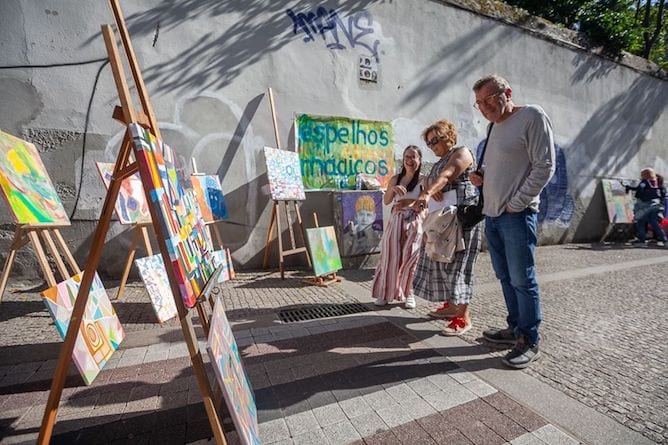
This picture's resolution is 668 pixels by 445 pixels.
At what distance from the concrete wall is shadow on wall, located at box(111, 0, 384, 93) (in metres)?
0.02

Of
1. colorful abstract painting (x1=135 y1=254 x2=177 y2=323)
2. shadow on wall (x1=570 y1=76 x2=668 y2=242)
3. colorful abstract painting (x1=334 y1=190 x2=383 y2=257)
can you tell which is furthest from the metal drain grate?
shadow on wall (x1=570 y1=76 x2=668 y2=242)

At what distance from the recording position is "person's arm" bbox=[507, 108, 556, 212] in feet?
6.84

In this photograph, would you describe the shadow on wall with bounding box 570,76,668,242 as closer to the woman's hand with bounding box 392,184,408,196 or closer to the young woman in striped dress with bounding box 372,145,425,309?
the young woman in striped dress with bounding box 372,145,425,309

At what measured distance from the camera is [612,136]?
29.0 ft

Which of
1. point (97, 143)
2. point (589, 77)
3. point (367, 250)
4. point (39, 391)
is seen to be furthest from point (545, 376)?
point (589, 77)

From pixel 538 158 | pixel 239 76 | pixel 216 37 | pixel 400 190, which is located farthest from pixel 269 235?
pixel 538 158

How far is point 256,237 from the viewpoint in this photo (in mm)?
5273

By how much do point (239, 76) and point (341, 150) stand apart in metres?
1.99

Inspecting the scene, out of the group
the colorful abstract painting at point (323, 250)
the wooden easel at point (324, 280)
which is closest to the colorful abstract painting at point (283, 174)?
the colorful abstract painting at point (323, 250)

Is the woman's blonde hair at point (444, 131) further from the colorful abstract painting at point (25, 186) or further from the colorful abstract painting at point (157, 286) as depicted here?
the colorful abstract painting at point (25, 186)

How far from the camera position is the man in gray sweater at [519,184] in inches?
83.6

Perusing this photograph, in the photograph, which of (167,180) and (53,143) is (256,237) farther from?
(167,180)

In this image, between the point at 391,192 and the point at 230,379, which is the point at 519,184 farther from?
the point at 230,379

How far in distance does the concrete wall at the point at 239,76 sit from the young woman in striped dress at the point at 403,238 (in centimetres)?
248
